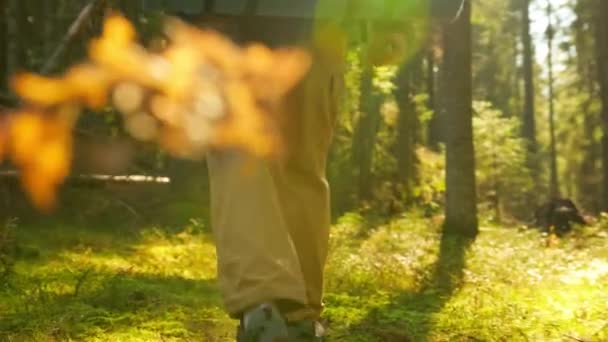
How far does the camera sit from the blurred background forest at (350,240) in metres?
3.54

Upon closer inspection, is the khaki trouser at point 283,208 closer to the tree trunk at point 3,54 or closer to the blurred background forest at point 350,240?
the blurred background forest at point 350,240

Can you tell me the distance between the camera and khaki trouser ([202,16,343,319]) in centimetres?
228

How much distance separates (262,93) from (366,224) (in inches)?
307

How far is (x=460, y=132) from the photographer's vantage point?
30.5 feet

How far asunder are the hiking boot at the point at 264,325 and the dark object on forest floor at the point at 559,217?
9325 mm

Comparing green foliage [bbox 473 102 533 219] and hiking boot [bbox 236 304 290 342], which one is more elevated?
hiking boot [bbox 236 304 290 342]

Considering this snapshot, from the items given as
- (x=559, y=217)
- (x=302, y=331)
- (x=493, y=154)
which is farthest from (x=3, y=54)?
(x=493, y=154)

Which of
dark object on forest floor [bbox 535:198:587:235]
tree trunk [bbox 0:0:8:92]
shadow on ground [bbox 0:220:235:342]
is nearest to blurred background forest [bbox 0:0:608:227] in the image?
tree trunk [bbox 0:0:8:92]

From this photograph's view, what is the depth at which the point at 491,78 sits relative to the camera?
127ft

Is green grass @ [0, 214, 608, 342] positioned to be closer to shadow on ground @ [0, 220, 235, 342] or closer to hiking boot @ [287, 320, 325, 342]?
shadow on ground @ [0, 220, 235, 342]

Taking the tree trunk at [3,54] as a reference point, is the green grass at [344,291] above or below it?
below

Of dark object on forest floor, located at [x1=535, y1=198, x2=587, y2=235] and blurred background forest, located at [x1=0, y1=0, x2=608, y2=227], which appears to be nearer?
blurred background forest, located at [x1=0, y1=0, x2=608, y2=227]

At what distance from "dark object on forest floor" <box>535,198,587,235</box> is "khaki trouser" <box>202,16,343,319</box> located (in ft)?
29.1

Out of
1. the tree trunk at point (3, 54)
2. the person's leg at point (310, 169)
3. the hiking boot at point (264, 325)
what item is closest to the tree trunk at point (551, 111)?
the tree trunk at point (3, 54)
